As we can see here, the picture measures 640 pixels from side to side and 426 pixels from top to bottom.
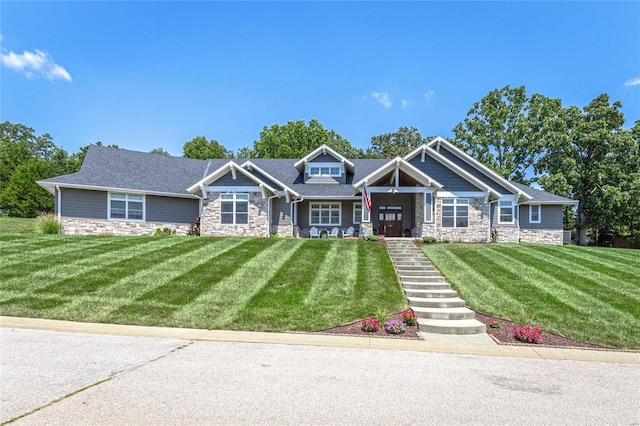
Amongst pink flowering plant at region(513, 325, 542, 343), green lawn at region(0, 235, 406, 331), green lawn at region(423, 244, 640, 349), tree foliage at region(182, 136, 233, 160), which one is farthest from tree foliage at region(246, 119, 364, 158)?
pink flowering plant at region(513, 325, 542, 343)

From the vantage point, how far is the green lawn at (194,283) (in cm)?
918

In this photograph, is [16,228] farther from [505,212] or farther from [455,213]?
[505,212]

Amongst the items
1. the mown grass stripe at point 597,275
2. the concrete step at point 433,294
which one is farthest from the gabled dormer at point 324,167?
the concrete step at point 433,294

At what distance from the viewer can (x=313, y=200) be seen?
82.0 ft

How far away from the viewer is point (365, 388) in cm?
518

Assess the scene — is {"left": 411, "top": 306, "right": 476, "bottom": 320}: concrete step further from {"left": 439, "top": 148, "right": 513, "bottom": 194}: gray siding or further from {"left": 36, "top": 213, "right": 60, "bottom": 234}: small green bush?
{"left": 36, "top": 213, "right": 60, "bottom": 234}: small green bush

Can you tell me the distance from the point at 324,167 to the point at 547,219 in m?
15.6

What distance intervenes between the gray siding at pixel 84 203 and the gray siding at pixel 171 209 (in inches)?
95.5

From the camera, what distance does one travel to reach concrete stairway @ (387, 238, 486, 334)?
9.05 m

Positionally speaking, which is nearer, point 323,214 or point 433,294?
point 433,294

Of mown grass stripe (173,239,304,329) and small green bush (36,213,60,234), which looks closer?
mown grass stripe (173,239,304,329)

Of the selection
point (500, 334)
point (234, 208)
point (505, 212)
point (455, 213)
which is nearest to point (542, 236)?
point (505, 212)

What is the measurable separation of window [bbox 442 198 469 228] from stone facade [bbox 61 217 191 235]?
52.9ft

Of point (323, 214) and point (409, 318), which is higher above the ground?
point (323, 214)
